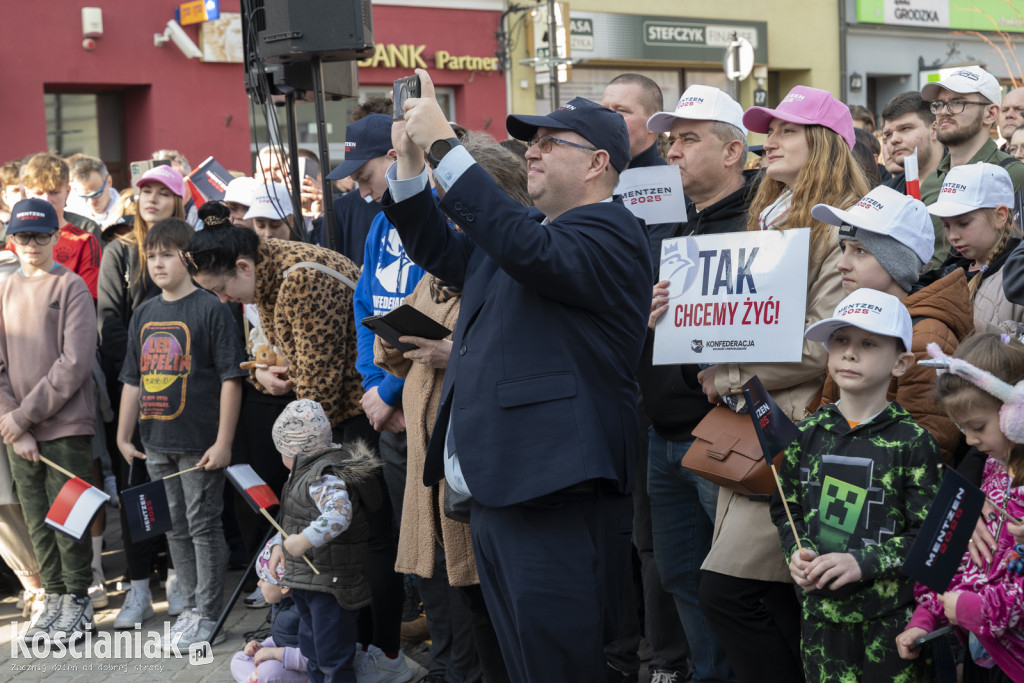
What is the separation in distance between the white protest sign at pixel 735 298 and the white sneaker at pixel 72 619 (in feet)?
11.8

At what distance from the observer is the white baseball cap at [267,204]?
6.61 meters

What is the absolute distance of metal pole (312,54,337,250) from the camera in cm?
596

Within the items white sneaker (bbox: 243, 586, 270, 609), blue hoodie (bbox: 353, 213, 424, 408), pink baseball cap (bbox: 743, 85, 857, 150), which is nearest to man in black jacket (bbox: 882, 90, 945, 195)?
pink baseball cap (bbox: 743, 85, 857, 150)

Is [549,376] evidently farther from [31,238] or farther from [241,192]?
[241,192]

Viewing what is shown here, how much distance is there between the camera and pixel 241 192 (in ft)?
22.2

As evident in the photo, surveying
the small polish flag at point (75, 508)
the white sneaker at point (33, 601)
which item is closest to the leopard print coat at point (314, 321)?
the small polish flag at point (75, 508)

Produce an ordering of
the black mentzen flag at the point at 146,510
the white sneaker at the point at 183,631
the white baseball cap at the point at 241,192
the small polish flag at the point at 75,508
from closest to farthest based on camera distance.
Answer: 1. the black mentzen flag at the point at 146,510
2. the small polish flag at the point at 75,508
3. the white sneaker at the point at 183,631
4. the white baseball cap at the point at 241,192

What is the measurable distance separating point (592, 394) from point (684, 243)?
91cm

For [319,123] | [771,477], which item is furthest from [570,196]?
[319,123]

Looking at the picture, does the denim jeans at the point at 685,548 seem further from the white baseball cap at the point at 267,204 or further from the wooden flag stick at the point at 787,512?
the white baseball cap at the point at 267,204

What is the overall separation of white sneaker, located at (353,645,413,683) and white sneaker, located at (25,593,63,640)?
1906mm

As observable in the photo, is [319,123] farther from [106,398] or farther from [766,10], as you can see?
[766,10]

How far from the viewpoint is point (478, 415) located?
2.95 m

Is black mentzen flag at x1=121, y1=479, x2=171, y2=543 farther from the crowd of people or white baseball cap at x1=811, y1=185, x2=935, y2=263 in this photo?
white baseball cap at x1=811, y1=185, x2=935, y2=263
